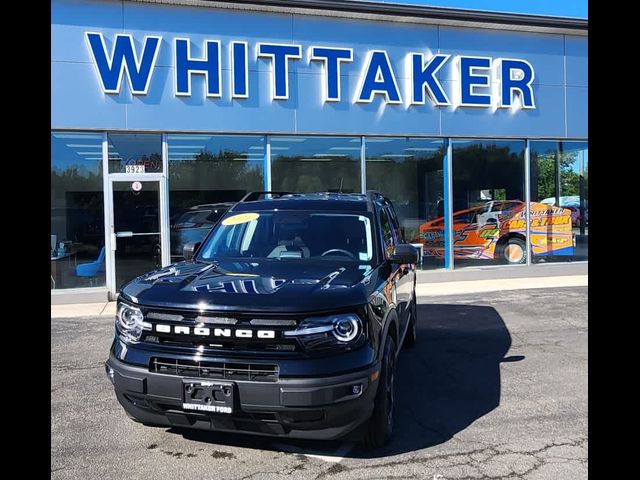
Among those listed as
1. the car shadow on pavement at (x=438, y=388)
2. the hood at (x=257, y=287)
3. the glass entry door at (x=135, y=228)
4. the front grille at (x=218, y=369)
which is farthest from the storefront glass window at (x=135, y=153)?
the front grille at (x=218, y=369)

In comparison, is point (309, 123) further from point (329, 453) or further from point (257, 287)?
point (329, 453)

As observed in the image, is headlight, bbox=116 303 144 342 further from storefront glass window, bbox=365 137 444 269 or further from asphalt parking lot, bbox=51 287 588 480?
storefront glass window, bbox=365 137 444 269

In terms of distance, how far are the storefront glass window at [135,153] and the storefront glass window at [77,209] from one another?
30 centimetres

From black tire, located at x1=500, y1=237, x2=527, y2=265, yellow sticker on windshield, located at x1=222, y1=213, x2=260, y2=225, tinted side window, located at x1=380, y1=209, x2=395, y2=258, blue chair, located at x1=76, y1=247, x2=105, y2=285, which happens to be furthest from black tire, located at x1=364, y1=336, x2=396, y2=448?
black tire, located at x1=500, y1=237, x2=527, y2=265

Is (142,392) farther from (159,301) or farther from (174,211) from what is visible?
(174,211)

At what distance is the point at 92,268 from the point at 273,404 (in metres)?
9.33

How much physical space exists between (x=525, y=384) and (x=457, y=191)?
8.68 m

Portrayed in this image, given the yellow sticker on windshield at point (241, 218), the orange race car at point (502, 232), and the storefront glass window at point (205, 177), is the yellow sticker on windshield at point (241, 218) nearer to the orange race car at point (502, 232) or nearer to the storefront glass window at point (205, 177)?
the storefront glass window at point (205, 177)

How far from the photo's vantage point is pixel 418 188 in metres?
13.6

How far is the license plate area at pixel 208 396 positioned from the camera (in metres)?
3.27

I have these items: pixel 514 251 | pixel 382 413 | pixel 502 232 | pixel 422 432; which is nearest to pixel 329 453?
pixel 382 413

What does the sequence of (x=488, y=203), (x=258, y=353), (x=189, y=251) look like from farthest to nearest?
(x=488, y=203), (x=189, y=251), (x=258, y=353)

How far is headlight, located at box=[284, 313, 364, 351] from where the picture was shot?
11.1 ft
